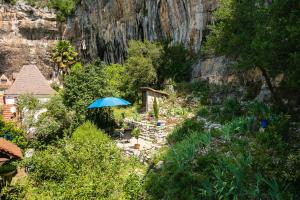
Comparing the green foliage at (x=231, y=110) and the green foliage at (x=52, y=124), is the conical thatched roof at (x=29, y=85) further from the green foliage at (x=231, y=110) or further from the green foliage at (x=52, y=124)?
the green foliage at (x=231, y=110)

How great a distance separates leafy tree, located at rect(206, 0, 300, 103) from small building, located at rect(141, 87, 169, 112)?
5644 millimetres

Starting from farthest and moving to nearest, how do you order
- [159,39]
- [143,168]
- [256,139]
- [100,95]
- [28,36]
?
[28,36], [159,39], [100,95], [143,168], [256,139]

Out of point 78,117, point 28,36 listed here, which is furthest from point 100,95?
point 28,36

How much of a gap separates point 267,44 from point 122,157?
26.6ft

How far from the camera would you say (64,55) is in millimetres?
41562

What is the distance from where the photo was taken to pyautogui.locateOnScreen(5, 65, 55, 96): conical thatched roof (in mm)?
31062

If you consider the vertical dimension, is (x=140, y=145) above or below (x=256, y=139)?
below

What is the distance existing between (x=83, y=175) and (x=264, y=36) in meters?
8.19

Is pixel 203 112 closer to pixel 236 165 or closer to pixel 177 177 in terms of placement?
pixel 177 177

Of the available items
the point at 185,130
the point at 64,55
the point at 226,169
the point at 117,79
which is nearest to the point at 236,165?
the point at 226,169

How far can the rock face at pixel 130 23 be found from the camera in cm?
2516

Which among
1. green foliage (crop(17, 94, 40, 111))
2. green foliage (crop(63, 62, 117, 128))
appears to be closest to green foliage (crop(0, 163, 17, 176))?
green foliage (crop(63, 62, 117, 128))

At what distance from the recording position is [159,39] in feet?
94.8

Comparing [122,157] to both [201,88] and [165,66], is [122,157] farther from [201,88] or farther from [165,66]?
[165,66]
